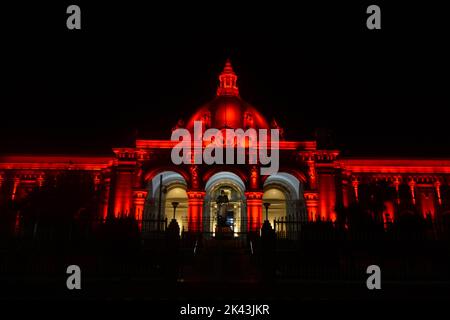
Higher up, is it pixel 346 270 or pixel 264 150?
pixel 264 150

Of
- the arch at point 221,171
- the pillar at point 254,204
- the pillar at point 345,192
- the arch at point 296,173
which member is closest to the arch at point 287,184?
the arch at point 296,173

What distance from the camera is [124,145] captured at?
31.3 meters

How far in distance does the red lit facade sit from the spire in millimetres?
8581

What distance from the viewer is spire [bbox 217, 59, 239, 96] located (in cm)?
4619

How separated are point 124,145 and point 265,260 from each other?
67.0ft

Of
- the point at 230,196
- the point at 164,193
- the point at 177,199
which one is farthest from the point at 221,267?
the point at 177,199

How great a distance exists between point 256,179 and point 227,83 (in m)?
20.1

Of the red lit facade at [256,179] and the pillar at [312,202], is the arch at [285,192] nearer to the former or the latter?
the red lit facade at [256,179]

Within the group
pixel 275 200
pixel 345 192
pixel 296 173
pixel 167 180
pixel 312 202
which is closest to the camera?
pixel 312 202

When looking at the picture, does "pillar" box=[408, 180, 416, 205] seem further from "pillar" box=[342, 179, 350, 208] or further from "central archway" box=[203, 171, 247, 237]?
"central archway" box=[203, 171, 247, 237]

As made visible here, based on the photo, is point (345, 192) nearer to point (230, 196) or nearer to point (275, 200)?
point (275, 200)

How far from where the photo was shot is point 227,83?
1861 inches
